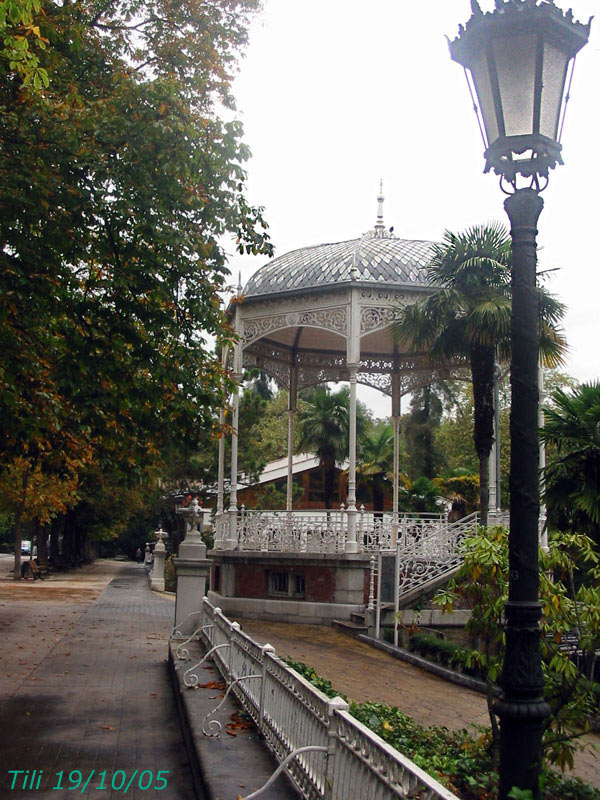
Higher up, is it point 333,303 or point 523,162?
point 333,303

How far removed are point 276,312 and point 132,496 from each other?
93.9ft

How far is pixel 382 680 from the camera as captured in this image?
1300 cm

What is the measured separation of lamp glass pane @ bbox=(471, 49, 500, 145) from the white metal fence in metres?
3.24

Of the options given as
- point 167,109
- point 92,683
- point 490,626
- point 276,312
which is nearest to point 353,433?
point 276,312

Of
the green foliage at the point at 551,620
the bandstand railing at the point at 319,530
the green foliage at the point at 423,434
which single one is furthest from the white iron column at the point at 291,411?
the green foliage at the point at 423,434

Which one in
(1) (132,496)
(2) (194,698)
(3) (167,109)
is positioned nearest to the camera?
(2) (194,698)

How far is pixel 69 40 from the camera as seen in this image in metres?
10.8

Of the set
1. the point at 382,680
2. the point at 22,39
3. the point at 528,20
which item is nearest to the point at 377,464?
the point at 382,680

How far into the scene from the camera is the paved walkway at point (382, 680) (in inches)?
430

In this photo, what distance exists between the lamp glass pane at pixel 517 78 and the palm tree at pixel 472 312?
42.1 ft

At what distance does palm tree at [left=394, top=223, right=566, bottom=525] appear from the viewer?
17.7m

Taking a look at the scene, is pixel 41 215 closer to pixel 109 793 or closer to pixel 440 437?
pixel 109 793

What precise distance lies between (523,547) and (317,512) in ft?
49.9

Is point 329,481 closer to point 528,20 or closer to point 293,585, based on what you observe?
point 293,585
